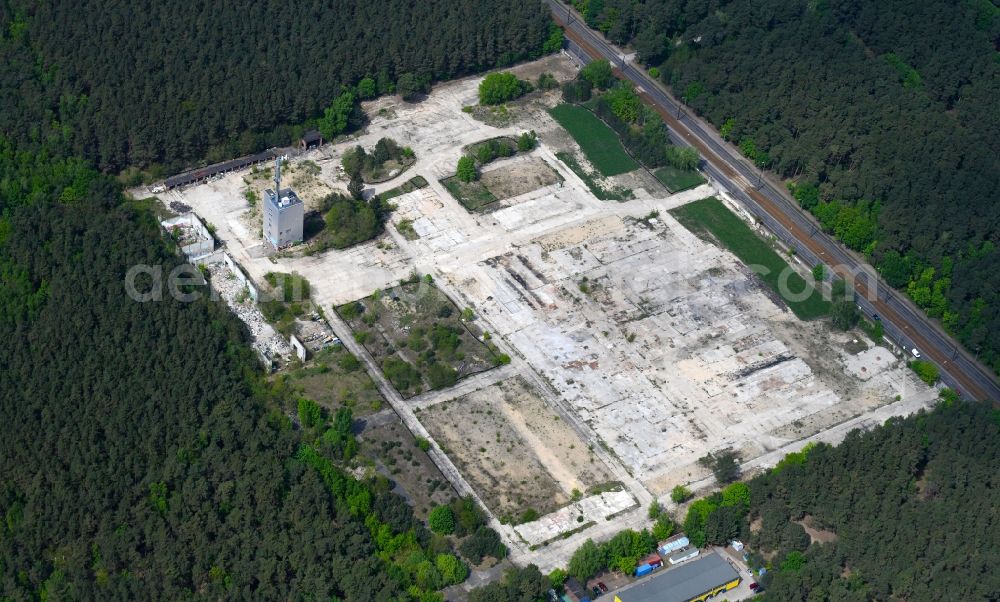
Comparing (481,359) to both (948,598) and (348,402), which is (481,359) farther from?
(948,598)

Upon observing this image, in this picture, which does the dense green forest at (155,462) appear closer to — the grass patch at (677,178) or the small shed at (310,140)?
the small shed at (310,140)

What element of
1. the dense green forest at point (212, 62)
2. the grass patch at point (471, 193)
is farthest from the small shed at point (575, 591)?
the dense green forest at point (212, 62)

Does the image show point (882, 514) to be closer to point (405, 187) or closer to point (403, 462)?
point (403, 462)

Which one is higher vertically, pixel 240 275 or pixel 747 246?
pixel 747 246

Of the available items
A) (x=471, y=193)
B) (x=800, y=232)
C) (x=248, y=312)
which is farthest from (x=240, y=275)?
(x=800, y=232)

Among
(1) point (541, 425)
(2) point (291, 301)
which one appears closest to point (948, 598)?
(1) point (541, 425)
